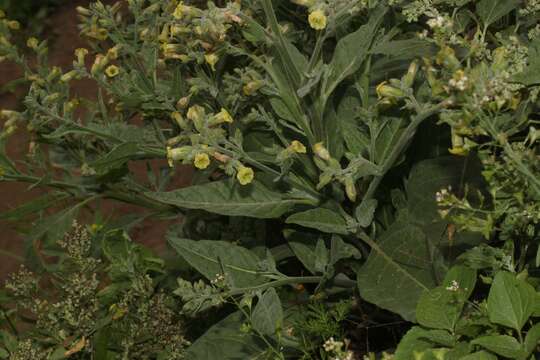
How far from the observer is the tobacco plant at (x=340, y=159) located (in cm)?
148

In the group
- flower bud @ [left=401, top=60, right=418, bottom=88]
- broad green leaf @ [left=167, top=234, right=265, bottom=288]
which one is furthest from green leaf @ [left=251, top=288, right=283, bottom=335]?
flower bud @ [left=401, top=60, right=418, bottom=88]

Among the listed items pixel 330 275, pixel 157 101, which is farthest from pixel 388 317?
pixel 157 101

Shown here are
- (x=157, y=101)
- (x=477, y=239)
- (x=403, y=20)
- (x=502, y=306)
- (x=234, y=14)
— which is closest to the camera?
(x=502, y=306)

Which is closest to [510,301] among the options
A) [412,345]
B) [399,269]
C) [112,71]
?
[412,345]

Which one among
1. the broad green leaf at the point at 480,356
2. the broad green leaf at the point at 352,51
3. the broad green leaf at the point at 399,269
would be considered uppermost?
the broad green leaf at the point at 352,51

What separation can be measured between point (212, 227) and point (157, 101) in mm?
428

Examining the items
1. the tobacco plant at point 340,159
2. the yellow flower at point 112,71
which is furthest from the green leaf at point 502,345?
the yellow flower at point 112,71

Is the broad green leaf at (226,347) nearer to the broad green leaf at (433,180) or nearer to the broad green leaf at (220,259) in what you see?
the broad green leaf at (220,259)

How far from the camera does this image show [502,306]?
146 cm

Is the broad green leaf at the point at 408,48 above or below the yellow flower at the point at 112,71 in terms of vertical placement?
above

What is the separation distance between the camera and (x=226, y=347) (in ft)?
6.48

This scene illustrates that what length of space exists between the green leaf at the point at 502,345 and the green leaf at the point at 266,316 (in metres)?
0.42

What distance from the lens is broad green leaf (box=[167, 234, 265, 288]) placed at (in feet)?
6.16

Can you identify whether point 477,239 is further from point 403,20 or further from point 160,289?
point 160,289
